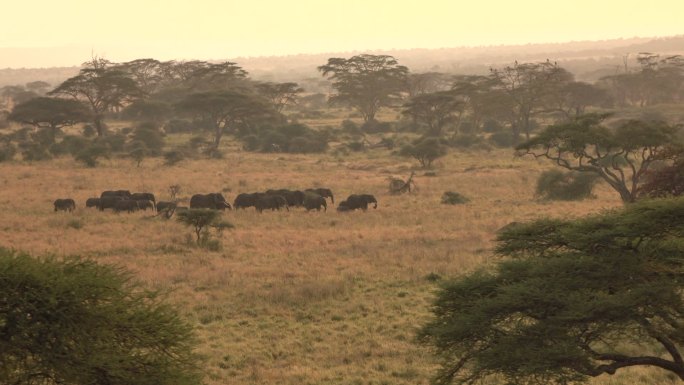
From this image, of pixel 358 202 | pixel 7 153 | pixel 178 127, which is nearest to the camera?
pixel 358 202

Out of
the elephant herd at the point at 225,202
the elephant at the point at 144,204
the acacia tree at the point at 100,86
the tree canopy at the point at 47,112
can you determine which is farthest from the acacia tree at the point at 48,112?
the elephant at the point at 144,204

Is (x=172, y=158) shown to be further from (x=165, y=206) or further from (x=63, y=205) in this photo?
(x=165, y=206)

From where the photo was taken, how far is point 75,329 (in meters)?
7.82

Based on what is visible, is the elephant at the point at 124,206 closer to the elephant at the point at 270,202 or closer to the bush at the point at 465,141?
the elephant at the point at 270,202

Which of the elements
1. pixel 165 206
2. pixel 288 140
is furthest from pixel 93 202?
pixel 288 140

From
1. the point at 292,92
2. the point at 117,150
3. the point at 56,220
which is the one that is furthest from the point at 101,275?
the point at 292,92

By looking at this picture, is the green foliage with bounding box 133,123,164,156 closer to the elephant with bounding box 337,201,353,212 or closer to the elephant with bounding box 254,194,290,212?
the elephant with bounding box 254,194,290,212

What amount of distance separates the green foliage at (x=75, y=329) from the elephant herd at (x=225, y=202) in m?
21.9

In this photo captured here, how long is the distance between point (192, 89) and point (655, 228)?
70.8 m

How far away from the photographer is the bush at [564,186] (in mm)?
35188

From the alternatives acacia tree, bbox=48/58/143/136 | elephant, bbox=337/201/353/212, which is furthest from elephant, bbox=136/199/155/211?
acacia tree, bbox=48/58/143/136

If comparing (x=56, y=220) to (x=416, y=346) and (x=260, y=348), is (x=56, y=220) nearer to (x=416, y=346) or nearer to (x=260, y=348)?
(x=260, y=348)

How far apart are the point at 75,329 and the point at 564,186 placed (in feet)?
103

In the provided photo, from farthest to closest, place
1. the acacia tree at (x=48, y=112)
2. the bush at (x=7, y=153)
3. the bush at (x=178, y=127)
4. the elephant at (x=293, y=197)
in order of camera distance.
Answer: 1. the bush at (x=178, y=127)
2. the acacia tree at (x=48, y=112)
3. the bush at (x=7, y=153)
4. the elephant at (x=293, y=197)
